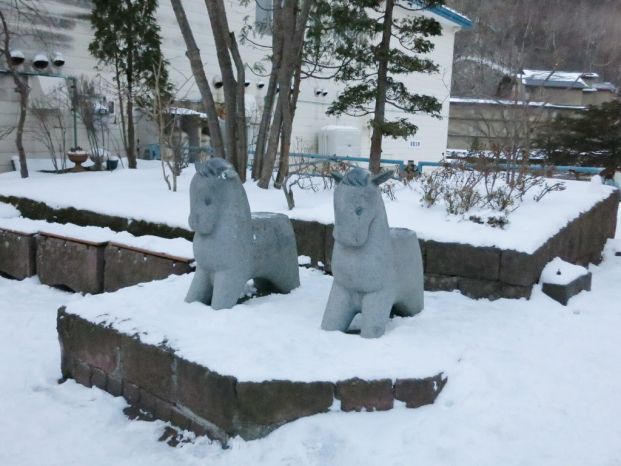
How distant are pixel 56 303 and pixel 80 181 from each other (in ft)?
10.4

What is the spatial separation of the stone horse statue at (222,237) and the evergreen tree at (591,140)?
12268mm

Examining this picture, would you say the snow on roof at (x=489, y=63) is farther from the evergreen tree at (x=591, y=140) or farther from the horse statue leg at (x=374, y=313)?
the horse statue leg at (x=374, y=313)

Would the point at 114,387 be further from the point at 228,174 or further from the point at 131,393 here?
the point at 228,174

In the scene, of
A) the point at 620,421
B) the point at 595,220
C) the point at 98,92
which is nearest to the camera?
the point at 620,421

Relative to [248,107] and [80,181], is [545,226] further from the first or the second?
[248,107]

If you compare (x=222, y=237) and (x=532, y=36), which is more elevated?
(x=532, y=36)

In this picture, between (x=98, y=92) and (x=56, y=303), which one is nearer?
(x=56, y=303)

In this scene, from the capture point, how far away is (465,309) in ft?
13.1

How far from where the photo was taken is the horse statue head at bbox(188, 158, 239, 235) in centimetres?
338

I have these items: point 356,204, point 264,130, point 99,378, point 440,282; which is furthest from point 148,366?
point 264,130

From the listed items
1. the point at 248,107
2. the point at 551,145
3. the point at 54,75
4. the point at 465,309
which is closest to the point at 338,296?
the point at 465,309

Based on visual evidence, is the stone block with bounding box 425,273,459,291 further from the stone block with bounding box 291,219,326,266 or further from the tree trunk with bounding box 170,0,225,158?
the tree trunk with bounding box 170,0,225,158

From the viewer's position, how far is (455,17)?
1688 cm

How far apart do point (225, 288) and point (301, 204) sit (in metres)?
2.78
